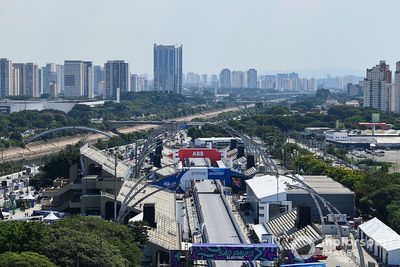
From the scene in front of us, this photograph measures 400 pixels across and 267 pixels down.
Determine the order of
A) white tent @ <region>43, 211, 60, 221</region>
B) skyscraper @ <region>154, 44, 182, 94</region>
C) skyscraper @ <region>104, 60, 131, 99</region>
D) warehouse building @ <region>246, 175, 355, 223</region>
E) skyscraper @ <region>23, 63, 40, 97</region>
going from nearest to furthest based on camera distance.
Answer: white tent @ <region>43, 211, 60, 221</region>
warehouse building @ <region>246, 175, 355, 223</region>
skyscraper @ <region>104, 60, 131, 99</region>
skyscraper @ <region>23, 63, 40, 97</region>
skyscraper @ <region>154, 44, 182, 94</region>

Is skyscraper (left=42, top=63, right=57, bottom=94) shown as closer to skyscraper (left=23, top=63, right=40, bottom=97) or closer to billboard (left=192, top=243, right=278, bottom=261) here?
skyscraper (left=23, top=63, right=40, bottom=97)

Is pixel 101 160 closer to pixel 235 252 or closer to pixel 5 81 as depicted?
pixel 235 252

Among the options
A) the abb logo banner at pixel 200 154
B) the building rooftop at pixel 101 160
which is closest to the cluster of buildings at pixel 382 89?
the abb logo banner at pixel 200 154

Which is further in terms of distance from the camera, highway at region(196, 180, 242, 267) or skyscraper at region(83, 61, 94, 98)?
skyscraper at region(83, 61, 94, 98)

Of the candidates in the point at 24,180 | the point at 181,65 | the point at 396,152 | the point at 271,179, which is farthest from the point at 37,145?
the point at 181,65

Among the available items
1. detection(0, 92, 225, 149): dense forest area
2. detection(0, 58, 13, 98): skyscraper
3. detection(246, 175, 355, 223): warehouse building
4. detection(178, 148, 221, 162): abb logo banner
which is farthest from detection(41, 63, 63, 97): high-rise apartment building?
detection(246, 175, 355, 223): warehouse building

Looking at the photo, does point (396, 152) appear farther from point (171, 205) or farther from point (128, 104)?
point (128, 104)

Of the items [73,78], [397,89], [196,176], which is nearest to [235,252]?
[196,176]
